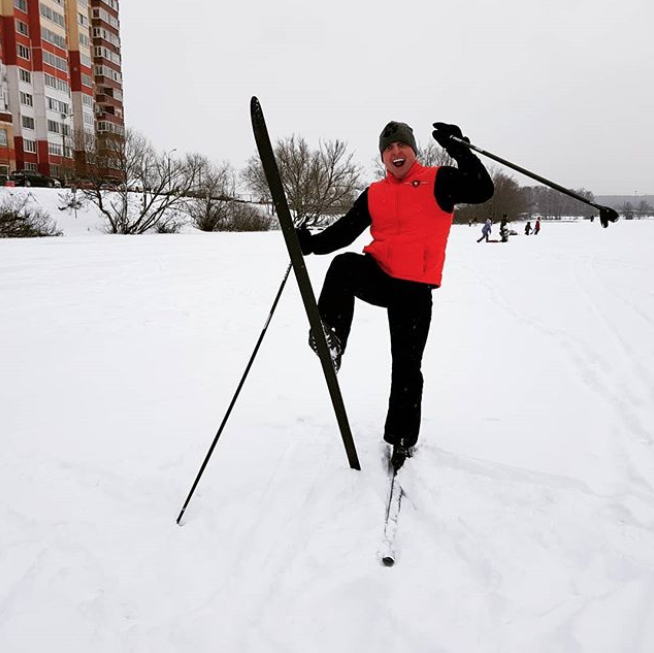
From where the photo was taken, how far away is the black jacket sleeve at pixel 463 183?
2354 mm

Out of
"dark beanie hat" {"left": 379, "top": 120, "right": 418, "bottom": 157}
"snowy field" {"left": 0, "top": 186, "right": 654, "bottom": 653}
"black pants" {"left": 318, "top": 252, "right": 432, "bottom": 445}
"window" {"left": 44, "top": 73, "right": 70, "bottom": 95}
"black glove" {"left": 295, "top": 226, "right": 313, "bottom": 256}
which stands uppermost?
"window" {"left": 44, "top": 73, "right": 70, "bottom": 95}

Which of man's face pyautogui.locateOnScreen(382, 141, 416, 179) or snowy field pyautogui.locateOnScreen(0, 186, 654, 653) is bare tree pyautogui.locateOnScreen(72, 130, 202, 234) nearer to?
snowy field pyautogui.locateOnScreen(0, 186, 654, 653)

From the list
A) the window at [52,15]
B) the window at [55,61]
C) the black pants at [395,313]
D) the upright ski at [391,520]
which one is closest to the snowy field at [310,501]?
the upright ski at [391,520]

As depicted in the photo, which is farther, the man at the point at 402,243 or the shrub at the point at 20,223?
the shrub at the point at 20,223

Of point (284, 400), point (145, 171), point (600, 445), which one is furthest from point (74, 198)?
point (600, 445)

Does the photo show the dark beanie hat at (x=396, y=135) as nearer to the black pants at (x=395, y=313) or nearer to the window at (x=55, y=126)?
the black pants at (x=395, y=313)

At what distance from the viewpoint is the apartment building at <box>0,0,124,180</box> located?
4062 centimetres

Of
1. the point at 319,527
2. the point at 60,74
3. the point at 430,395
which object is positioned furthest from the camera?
the point at 60,74

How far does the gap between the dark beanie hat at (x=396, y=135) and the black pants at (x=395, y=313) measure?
2.12 feet

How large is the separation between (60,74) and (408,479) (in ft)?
186

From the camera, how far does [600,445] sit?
3045mm

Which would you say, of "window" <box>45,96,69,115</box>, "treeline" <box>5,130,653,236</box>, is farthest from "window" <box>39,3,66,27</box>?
"treeline" <box>5,130,653,236</box>

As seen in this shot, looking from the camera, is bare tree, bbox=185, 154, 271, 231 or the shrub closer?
the shrub

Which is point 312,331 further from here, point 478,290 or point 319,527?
point 478,290
